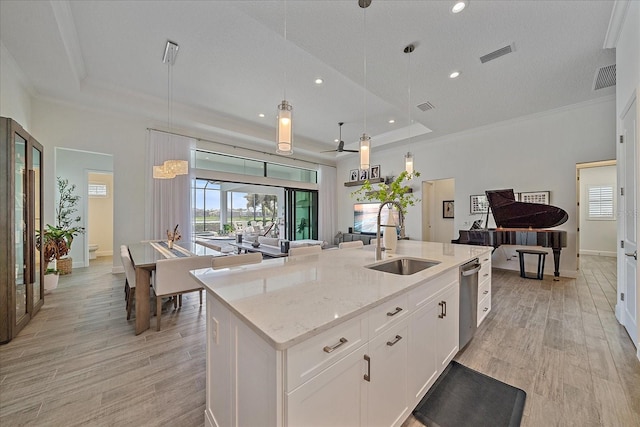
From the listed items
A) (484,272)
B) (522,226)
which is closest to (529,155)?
(522,226)

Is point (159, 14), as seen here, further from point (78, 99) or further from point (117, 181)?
point (117, 181)

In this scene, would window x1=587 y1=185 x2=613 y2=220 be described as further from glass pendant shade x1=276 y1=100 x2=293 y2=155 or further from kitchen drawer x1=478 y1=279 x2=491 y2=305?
glass pendant shade x1=276 y1=100 x2=293 y2=155

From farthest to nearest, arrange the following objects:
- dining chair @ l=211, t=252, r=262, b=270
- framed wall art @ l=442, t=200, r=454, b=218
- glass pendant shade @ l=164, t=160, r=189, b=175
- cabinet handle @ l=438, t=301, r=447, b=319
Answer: framed wall art @ l=442, t=200, r=454, b=218 < glass pendant shade @ l=164, t=160, r=189, b=175 < dining chair @ l=211, t=252, r=262, b=270 < cabinet handle @ l=438, t=301, r=447, b=319

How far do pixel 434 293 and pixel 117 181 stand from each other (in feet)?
20.5

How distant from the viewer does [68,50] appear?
314cm

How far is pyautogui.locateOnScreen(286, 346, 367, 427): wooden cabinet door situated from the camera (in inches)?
32.5

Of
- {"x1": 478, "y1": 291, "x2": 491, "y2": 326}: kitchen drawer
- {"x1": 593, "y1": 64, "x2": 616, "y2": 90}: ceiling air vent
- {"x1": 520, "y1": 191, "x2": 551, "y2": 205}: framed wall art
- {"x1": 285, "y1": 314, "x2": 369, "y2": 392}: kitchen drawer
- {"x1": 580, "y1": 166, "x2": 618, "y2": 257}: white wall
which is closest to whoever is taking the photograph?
{"x1": 285, "y1": 314, "x2": 369, "y2": 392}: kitchen drawer

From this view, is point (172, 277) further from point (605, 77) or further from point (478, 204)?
point (605, 77)

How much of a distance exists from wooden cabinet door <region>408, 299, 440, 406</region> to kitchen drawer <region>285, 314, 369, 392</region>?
20.7 inches

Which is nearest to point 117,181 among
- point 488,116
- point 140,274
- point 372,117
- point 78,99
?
point 78,99

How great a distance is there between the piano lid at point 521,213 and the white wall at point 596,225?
13.4 ft

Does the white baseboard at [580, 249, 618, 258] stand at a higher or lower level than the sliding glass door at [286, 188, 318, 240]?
lower

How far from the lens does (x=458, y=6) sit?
234 centimetres

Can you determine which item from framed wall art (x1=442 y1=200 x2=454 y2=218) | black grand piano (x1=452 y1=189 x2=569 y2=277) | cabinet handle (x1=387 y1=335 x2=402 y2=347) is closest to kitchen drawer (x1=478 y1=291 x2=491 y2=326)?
cabinet handle (x1=387 y1=335 x2=402 y2=347)
